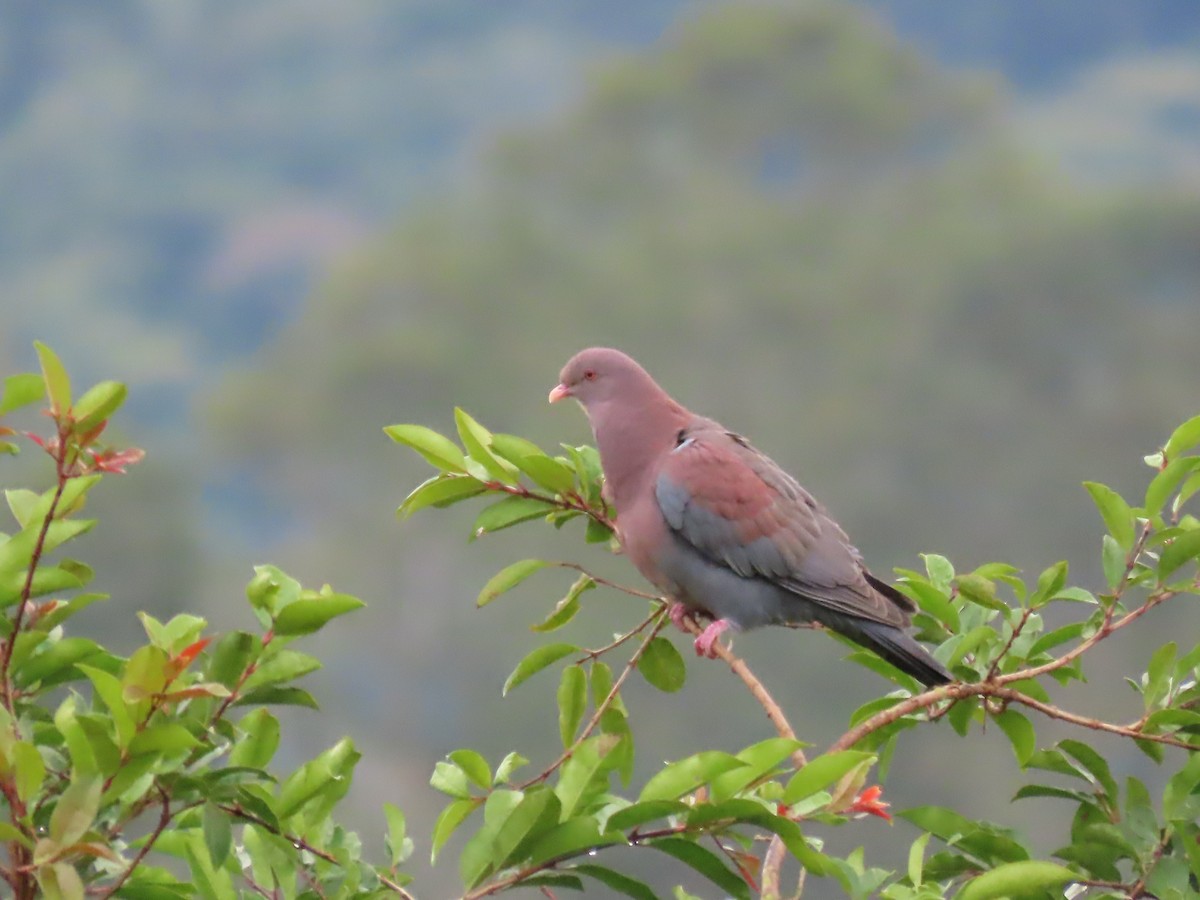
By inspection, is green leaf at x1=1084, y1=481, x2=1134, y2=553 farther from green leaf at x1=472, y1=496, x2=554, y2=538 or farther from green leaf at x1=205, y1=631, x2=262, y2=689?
green leaf at x1=205, y1=631, x2=262, y2=689

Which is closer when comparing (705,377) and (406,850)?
(406,850)

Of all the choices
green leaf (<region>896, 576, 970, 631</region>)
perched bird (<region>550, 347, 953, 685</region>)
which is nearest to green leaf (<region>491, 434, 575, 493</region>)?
perched bird (<region>550, 347, 953, 685</region>)

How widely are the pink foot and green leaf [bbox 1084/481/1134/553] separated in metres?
1.11

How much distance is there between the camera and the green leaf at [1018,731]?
2857 millimetres

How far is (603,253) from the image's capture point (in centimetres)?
4884

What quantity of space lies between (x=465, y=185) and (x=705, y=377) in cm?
1755

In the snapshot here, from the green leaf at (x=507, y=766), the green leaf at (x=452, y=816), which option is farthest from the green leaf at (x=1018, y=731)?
the green leaf at (x=452, y=816)

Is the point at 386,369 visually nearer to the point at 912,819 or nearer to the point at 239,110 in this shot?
the point at 239,110

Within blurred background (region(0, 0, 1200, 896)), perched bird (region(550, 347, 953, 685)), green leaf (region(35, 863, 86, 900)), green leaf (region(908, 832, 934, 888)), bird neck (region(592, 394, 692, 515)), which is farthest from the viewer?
blurred background (region(0, 0, 1200, 896))

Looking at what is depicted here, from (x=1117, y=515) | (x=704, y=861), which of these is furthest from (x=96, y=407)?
(x=1117, y=515)

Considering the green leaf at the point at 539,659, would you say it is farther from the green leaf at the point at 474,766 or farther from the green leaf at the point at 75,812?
the green leaf at the point at 75,812

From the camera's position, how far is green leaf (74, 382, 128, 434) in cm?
236

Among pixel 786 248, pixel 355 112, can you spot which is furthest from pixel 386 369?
pixel 355 112

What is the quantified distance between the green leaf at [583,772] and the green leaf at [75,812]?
59cm
